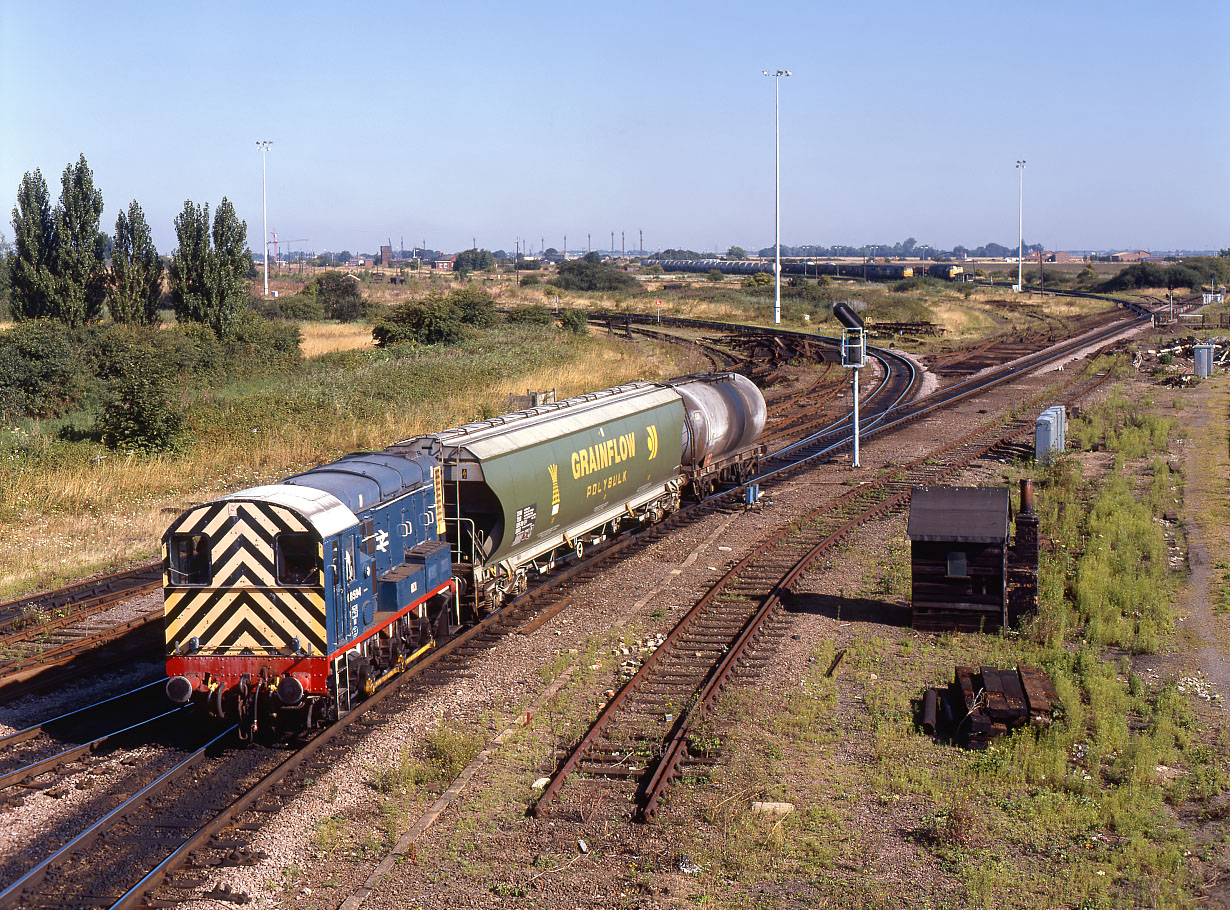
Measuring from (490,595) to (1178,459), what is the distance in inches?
988

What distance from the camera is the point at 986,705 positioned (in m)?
14.2

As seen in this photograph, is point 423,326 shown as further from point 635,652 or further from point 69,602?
point 635,652

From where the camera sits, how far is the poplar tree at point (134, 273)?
52.3 metres

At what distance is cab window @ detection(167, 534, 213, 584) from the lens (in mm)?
13289

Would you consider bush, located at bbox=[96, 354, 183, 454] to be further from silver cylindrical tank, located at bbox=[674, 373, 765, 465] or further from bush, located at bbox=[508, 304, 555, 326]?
bush, located at bbox=[508, 304, 555, 326]

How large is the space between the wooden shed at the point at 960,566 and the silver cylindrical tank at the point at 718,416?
898 centimetres

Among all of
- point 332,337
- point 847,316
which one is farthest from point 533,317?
point 847,316

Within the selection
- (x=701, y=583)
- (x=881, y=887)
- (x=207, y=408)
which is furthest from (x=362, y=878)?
(x=207, y=408)

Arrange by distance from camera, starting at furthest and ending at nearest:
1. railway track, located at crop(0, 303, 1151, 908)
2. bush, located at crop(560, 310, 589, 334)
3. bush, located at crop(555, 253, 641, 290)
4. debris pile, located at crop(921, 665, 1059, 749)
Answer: bush, located at crop(555, 253, 641, 290) → bush, located at crop(560, 310, 589, 334) → debris pile, located at crop(921, 665, 1059, 749) → railway track, located at crop(0, 303, 1151, 908)

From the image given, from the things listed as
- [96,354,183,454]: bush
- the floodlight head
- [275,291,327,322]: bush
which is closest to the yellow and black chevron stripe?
[96,354,183,454]: bush

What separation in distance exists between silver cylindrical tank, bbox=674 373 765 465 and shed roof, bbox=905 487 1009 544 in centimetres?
851

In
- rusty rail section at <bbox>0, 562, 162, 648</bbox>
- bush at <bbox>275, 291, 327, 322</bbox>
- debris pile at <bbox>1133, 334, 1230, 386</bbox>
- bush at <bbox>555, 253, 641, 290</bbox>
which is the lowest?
rusty rail section at <bbox>0, 562, 162, 648</bbox>

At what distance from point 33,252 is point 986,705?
50.7m

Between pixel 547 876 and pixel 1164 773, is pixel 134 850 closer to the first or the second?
pixel 547 876
